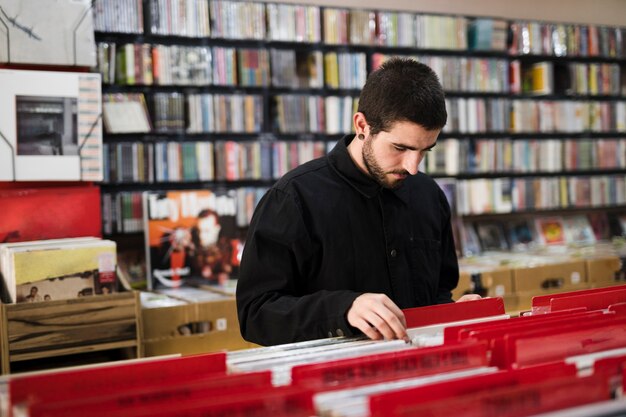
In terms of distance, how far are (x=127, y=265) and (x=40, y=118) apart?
1191mm

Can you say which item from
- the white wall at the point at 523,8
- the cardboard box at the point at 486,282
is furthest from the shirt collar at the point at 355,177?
the white wall at the point at 523,8

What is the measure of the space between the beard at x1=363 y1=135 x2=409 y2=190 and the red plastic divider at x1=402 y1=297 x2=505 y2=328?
1.41ft

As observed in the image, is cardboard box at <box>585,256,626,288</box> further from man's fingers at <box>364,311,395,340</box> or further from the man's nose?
man's fingers at <box>364,311,395,340</box>

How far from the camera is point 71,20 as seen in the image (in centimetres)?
306

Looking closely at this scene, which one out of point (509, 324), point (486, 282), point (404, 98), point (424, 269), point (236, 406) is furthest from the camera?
point (486, 282)

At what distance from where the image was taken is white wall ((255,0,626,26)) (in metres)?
4.84

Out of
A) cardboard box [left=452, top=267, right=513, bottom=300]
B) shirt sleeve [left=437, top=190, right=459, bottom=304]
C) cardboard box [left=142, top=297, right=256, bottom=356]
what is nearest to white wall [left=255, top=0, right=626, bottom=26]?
cardboard box [left=452, top=267, right=513, bottom=300]

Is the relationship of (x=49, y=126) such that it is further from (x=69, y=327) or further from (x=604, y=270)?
(x=604, y=270)

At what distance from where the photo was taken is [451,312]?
1.38 m

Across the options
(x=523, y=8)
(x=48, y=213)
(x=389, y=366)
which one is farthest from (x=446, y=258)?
(x=523, y=8)

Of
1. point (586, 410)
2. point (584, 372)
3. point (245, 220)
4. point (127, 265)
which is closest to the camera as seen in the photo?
point (586, 410)

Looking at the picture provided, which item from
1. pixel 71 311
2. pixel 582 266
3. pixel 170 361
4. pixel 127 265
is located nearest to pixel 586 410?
pixel 170 361

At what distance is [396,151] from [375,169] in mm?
84

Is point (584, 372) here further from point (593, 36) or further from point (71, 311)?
point (593, 36)
